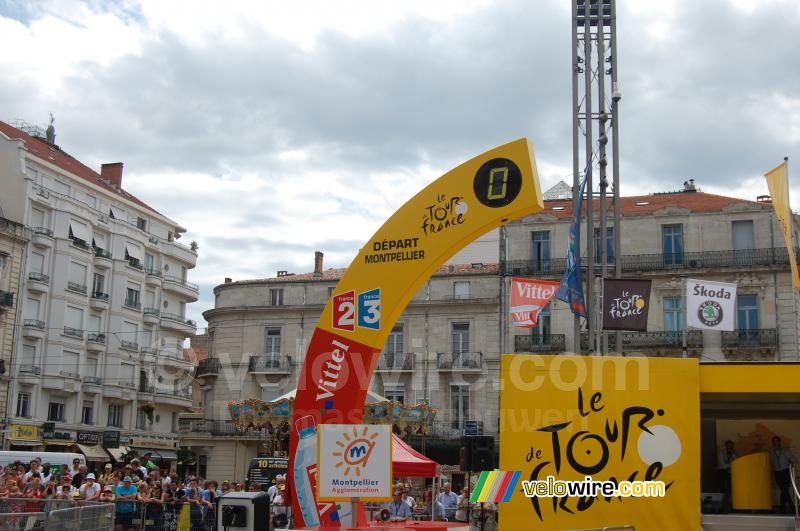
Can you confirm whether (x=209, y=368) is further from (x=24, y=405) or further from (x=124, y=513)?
(x=124, y=513)

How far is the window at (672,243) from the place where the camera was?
42.7 m

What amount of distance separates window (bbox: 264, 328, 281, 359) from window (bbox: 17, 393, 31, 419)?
11.8 metres

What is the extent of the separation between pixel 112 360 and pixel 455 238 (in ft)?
146

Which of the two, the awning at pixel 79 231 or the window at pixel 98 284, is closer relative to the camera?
the awning at pixel 79 231

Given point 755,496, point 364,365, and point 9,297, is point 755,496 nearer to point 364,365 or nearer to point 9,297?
point 364,365

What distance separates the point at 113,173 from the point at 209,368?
19.4 metres

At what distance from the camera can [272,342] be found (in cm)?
4831

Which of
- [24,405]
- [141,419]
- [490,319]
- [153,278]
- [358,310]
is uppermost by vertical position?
[153,278]

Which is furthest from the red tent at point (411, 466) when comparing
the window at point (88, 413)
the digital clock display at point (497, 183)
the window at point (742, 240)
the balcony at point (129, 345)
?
the balcony at point (129, 345)

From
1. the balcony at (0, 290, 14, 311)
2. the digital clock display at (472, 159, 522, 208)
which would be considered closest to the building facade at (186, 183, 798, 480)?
the balcony at (0, 290, 14, 311)

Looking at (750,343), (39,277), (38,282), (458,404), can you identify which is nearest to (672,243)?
(750,343)

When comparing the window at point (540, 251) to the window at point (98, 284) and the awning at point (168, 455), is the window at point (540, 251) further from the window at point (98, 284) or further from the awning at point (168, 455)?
the awning at point (168, 455)

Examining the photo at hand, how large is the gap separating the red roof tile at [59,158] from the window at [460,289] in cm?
2406

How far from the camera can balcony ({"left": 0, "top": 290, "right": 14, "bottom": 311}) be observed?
44875 millimetres
